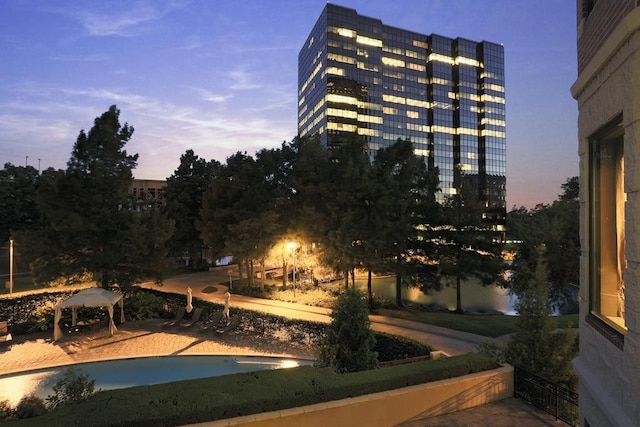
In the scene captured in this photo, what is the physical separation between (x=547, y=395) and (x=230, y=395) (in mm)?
7298

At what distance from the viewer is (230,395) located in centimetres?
787

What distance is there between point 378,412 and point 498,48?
139 meters

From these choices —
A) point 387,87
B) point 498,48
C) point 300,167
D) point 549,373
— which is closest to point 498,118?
point 498,48

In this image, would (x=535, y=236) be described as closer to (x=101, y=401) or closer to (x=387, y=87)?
(x=101, y=401)

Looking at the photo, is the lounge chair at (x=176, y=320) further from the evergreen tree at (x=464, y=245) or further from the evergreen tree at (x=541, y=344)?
the evergreen tree at (x=541, y=344)

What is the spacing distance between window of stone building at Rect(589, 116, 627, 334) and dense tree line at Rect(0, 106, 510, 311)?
1599cm

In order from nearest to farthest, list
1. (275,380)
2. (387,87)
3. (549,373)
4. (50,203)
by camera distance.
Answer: (275,380) < (549,373) < (50,203) < (387,87)

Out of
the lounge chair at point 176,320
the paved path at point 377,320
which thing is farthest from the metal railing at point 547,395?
the lounge chair at point 176,320

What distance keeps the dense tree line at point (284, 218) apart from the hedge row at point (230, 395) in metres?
12.7

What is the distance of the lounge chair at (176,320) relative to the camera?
770 inches

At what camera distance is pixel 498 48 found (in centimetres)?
12369

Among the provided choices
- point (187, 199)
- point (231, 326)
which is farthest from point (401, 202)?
point (187, 199)

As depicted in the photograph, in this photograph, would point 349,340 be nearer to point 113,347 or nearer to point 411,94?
point 113,347

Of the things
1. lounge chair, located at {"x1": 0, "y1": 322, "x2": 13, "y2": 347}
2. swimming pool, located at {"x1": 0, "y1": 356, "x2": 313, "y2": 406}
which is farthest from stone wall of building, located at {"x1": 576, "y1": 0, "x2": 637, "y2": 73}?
lounge chair, located at {"x1": 0, "y1": 322, "x2": 13, "y2": 347}
